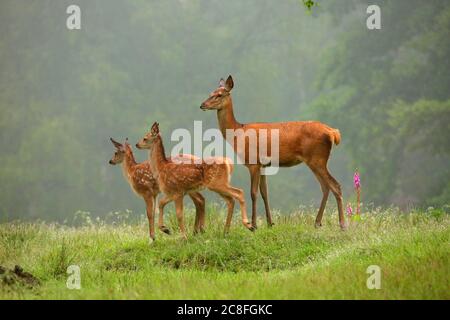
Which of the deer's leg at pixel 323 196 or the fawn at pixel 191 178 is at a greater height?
the fawn at pixel 191 178

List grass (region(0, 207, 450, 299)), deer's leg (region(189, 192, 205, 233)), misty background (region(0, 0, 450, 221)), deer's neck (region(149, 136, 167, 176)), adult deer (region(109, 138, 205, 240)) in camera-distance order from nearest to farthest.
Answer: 1. grass (region(0, 207, 450, 299))
2. deer's neck (region(149, 136, 167, 176))
3. adult deer (region(109, 138, 205, 240))
4. deer's leg (region(189, 192, 205, 233))
5. misty background (region(0, 0, 450, 221))

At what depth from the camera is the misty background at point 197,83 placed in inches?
1266

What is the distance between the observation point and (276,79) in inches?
1655

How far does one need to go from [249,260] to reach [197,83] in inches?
1167

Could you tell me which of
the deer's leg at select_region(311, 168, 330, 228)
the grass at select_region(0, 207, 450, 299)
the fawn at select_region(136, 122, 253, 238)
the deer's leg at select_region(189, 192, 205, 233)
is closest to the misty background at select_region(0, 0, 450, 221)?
the deer's leg at select_region(311, 168, 330, 228)

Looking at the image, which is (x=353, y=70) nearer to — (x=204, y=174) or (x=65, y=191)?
(x=65, y=191)

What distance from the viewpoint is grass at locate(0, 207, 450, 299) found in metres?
8.48

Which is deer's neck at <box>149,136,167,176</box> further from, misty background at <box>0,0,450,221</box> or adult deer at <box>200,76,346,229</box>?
misty background at <box>0,0,450,221</box>

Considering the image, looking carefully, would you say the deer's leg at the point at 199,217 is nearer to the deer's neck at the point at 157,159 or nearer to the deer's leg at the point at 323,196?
the deer's neck at the point at 157,159

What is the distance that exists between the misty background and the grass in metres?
18.6

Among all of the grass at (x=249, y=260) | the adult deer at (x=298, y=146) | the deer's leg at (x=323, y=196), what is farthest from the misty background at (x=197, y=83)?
the grass at (x=249, y=260)

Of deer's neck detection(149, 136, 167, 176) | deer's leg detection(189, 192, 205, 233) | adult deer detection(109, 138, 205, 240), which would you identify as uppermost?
deer's neck detection(149, 136, 167, 176)

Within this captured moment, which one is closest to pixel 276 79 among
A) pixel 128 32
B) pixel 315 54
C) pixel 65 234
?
pixel 315 54

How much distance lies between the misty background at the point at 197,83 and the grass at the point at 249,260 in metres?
18.6
